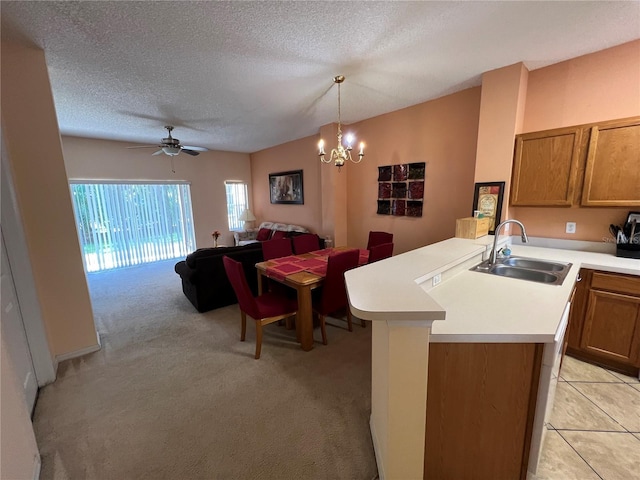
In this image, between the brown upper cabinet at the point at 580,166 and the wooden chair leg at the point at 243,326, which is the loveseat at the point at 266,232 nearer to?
the wooden chair leg at the point at 243,326

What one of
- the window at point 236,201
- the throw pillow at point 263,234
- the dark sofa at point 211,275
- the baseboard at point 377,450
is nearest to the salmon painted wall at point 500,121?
the baseboard at point 377,450

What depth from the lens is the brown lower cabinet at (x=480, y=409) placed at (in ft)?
3.67

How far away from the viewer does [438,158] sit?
3.31 m

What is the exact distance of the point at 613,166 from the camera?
2098 mm

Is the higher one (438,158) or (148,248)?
(438,158)

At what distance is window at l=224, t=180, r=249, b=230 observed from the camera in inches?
265

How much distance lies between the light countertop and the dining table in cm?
91

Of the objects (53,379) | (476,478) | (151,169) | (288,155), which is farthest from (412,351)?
(151,169)

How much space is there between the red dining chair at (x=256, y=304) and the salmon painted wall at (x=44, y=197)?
4.58ft

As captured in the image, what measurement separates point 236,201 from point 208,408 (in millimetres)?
5701

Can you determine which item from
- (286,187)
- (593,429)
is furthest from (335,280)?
(286,187)

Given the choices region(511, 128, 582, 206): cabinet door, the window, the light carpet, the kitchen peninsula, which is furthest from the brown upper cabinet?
the window

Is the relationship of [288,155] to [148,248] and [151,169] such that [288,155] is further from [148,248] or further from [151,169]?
[148,248]

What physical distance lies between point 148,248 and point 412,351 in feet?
20.9
